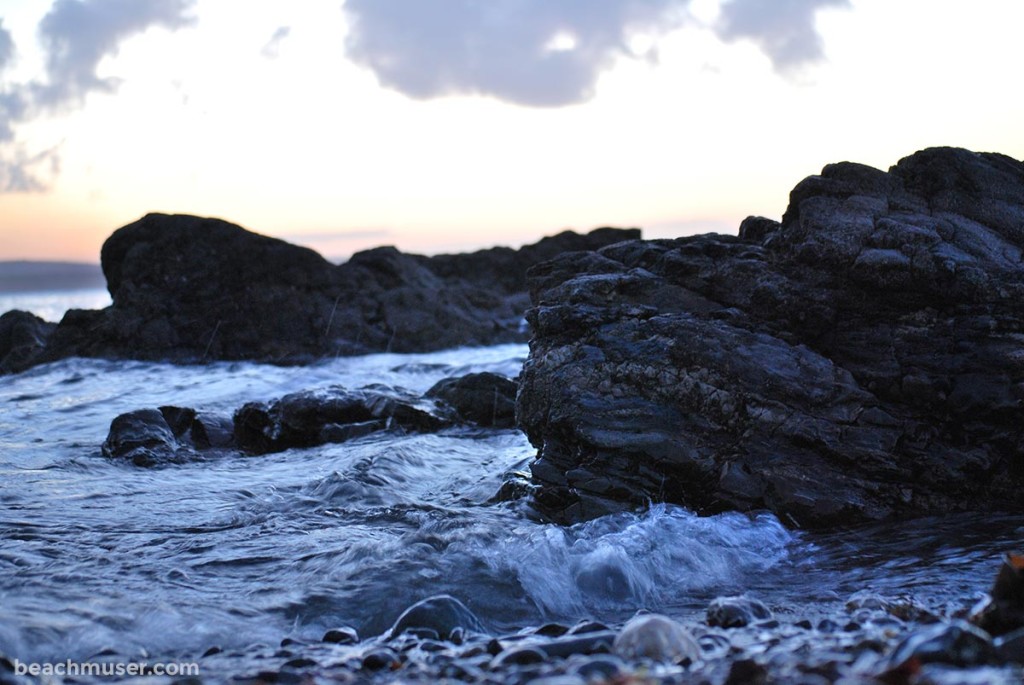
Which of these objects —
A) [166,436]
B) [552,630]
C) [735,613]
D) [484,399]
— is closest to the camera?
[735,613]

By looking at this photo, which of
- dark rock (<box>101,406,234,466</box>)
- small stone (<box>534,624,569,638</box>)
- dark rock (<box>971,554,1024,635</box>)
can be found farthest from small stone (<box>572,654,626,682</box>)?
dark rock (<box>101,406,234,466</box>)

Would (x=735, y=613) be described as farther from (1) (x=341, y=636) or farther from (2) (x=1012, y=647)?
(1) (x=341, y=636)

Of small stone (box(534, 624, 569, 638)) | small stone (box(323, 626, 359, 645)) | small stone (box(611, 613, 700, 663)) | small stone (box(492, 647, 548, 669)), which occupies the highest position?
small stone (box(611, 613, 700, 663))

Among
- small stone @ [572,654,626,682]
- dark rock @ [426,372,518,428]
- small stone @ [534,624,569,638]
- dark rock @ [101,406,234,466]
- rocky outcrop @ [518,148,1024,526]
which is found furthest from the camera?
dark rock @ [426,372,518,428]

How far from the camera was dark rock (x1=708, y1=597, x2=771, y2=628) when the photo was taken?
4172 millimetres

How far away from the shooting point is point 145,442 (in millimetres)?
9648

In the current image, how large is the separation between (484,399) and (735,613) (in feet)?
24.4

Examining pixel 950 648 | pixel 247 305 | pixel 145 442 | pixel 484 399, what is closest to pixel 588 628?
pixel 950 648

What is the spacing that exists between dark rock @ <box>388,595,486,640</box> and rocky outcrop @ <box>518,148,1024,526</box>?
2.15m

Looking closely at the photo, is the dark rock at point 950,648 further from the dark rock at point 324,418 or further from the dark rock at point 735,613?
the dark rock at point 324,418

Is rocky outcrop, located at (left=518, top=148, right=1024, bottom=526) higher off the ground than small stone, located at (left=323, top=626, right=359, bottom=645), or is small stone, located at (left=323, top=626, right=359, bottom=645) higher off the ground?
rocky outcrop, located at (left=518, top=148, right=1024, bottom=526)

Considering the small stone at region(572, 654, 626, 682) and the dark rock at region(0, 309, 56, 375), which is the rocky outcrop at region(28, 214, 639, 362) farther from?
the small stone at region(572, 654, 626, 682)

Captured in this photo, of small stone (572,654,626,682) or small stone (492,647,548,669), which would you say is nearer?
small stone (572,654,626,682)

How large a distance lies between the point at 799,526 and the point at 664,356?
156 centimetres
